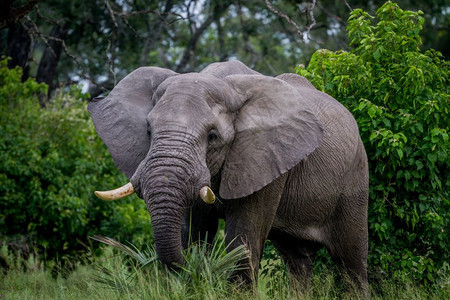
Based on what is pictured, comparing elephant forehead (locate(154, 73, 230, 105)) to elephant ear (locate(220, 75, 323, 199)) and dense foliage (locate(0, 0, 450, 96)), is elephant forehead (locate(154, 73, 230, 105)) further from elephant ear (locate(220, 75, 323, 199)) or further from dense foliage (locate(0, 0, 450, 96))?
dense foliage (locate(0, 0, 450, 96))

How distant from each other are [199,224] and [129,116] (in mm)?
1011

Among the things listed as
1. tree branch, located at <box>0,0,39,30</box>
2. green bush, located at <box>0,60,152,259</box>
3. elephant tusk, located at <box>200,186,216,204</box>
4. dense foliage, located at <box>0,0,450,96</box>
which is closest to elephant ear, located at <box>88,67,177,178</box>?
elephant tusk, located at <box>200,186,216,204</box>

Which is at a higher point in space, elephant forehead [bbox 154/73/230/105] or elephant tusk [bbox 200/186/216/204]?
elephant forehead [bbox 154/73/230/105]

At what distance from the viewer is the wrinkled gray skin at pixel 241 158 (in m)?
4.28

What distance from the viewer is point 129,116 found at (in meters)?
5.11

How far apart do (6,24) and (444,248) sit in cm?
496

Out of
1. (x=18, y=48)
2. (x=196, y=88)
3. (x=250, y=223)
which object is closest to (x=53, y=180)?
(x=250, y=223)

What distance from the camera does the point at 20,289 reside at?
23.6ft

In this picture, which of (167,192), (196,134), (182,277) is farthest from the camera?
(182,277)

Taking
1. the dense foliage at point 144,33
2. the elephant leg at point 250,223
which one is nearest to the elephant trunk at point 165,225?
the elephant leg at point 250,223

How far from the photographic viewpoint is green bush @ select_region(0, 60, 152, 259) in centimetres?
860

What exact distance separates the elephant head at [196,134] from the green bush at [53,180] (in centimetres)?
345

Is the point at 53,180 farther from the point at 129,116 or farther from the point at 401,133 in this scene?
the point at 401,133

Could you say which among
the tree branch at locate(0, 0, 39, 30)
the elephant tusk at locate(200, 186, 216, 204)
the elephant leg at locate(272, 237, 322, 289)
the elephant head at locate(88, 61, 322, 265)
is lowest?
the elephant leg at locate(272, 237, 322, 289)
